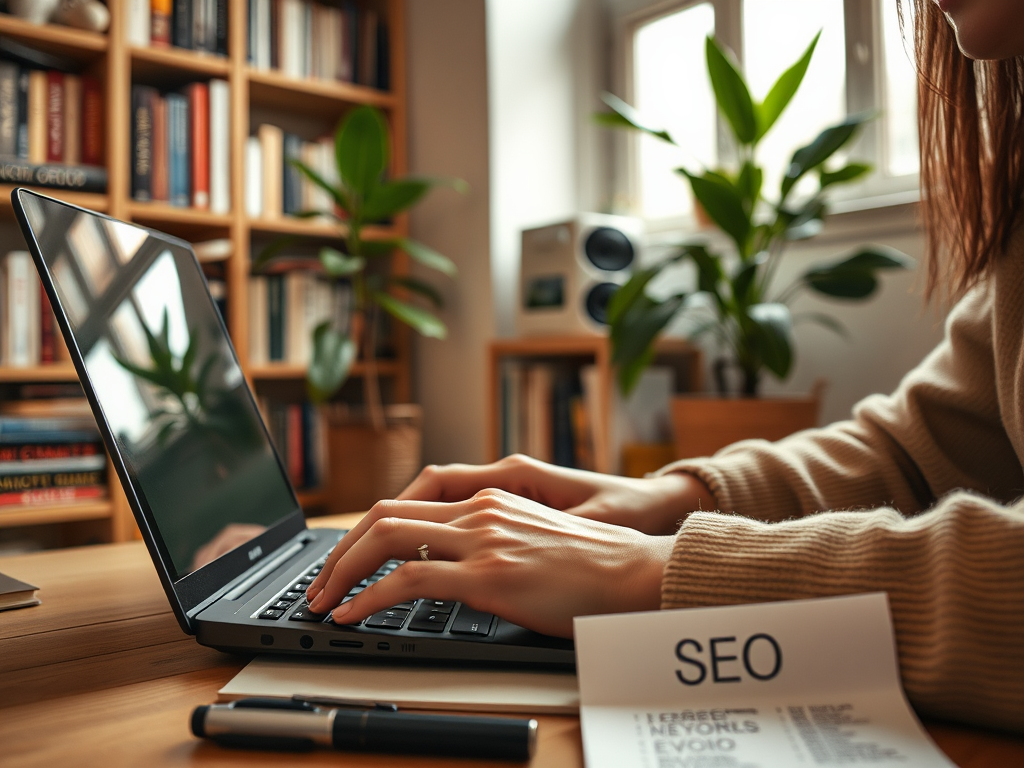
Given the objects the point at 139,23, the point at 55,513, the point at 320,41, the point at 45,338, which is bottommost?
the point at 55,513

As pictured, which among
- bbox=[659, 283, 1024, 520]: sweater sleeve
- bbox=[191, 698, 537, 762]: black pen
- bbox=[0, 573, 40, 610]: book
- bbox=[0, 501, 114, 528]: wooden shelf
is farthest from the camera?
bbox=[0, 501, 114, 528]: wooden shelf

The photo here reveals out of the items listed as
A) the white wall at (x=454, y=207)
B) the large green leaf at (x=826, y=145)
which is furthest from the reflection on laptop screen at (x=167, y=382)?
the white wall at (x=454, y=207)

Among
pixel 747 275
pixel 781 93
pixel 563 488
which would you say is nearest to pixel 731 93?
pixel 781 93

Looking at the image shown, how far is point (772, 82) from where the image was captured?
2166 mm

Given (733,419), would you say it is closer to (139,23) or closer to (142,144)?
(142,144)

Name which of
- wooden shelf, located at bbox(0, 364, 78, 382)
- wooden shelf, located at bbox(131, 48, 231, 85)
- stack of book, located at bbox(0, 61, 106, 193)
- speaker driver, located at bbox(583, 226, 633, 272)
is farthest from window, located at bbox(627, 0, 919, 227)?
wooden shelf, located at bbox(0, 364, 78, 382)

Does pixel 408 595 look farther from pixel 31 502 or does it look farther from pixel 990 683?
pixel 31 502

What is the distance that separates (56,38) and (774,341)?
6.03 feet

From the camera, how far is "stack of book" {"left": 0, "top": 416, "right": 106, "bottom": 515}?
1.90 metres

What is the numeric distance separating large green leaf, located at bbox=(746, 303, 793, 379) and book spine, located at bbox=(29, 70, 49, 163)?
1.78 metres

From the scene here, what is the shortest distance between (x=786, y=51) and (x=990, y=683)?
86.2 inches

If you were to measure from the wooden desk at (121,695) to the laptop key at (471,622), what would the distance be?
0.09 meters

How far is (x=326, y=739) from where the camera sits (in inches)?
14.2

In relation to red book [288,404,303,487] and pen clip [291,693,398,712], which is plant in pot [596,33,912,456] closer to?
red book [288,404,303,487]
